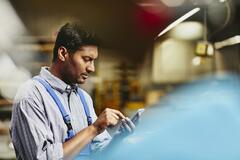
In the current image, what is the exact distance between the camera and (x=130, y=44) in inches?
92.4

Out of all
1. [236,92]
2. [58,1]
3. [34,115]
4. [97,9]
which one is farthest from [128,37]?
[34,115]

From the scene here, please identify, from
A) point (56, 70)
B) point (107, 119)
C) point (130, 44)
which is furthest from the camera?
point (130, 44)

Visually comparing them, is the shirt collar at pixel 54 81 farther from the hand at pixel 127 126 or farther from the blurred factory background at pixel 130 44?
the blurred factory background at pixel 130 44

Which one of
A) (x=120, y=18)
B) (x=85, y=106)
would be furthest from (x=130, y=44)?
(x=85, y=106)

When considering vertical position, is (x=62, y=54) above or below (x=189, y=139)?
above

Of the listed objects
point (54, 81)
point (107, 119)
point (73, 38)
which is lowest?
point (107, 119)

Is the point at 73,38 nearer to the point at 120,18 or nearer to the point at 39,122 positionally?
the point at 39,122

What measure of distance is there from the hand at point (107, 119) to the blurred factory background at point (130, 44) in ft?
2.77

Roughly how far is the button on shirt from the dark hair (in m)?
0.10

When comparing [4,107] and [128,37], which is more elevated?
[128,37]

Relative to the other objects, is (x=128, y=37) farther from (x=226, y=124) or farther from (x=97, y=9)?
(x=226, y=124)

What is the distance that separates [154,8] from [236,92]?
68 centimetres

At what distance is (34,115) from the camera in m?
1.30

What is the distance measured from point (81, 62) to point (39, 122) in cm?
22
